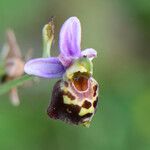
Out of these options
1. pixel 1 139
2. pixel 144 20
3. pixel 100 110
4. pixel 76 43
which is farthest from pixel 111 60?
pixel 76 43

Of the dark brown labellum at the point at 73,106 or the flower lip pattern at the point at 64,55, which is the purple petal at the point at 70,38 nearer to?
the flower lip pattern at the point at 64,55

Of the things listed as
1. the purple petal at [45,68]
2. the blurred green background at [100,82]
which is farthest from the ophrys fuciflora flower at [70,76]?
the blurred green background at [100,82]

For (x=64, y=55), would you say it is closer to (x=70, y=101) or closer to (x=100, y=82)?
(x=70, y=101)

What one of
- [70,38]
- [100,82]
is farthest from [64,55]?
[100,82]

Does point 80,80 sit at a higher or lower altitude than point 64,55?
lower

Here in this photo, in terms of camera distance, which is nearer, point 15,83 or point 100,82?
point 15,83

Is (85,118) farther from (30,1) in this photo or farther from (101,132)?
(30,1)

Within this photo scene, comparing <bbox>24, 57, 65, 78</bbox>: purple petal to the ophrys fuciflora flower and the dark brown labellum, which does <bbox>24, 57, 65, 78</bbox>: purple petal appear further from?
the dark brown labellum
